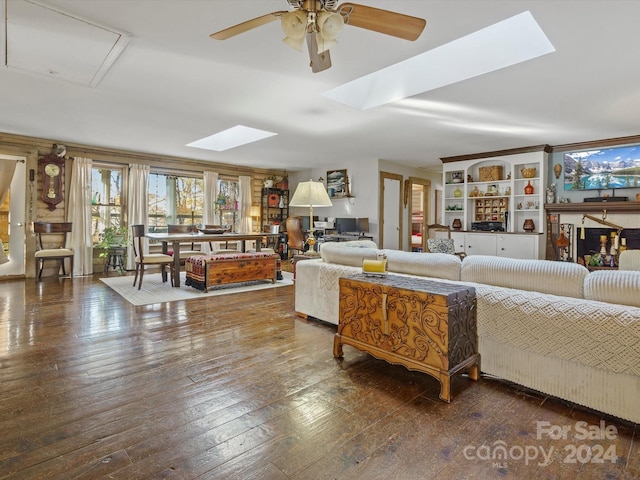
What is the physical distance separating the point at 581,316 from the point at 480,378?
29.3 inches

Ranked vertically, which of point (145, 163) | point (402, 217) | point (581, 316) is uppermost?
point (145, 163)

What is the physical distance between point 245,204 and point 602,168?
279 inches

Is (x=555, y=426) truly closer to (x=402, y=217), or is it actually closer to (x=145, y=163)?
(x=402, y=217)

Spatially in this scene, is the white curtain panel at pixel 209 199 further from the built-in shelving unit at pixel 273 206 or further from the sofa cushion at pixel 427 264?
the sofa cushion at pixel 427 264

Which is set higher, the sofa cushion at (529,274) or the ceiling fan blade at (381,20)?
the ceiling fan blade at (381,20)

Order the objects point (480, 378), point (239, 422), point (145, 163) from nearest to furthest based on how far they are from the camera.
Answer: point (239, 422), point (480, 378), point (145, 163)

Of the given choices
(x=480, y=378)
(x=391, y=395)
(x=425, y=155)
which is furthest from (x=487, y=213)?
(x=391, y=395)

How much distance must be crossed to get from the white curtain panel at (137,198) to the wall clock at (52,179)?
110 centimetres

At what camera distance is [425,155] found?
23.5 ft

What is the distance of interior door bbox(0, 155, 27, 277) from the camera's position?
19.0 ft

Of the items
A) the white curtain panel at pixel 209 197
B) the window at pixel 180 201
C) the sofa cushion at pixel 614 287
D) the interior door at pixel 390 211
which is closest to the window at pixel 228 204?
the window at pixel 180 201

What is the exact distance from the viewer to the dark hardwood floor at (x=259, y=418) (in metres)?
1.45

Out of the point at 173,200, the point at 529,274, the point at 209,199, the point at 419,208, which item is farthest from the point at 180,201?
the point at 529,274

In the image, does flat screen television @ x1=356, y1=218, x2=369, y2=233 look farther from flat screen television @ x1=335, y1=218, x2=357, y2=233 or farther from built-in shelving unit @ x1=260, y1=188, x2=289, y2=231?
built-in shelving unit @ x1=260, y1=188, x2=289, y2=231
